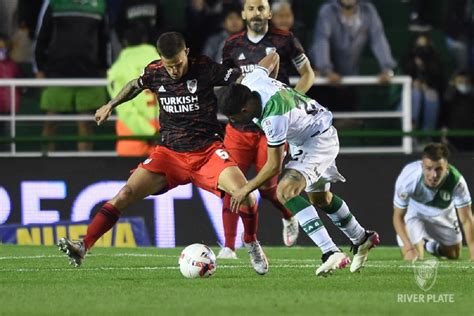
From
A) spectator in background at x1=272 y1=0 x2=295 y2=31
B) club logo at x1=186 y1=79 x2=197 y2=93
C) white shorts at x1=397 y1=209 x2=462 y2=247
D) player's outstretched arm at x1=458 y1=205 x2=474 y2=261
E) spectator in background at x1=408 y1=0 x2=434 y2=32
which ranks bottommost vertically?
white shorts at x1=397 y1=209 x2=462 y2=247

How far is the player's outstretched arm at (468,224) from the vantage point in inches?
582

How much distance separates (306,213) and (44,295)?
2322 millimetres

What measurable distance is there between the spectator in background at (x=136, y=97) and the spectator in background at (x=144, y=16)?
20.6 inches

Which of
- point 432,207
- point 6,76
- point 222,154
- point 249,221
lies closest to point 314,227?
point 249,221

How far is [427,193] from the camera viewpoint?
15789 millimetres

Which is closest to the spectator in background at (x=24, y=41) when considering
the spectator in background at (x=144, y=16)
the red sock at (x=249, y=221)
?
the spectator in background at (x=144, y=16)

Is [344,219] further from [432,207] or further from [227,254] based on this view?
[432,207]

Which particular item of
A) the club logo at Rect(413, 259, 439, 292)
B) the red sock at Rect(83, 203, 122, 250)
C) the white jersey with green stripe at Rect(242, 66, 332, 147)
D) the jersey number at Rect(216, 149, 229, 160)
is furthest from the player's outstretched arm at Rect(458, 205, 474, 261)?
the red sock at Rect(83, 203, 122, 250)

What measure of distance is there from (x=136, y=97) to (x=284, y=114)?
6.84 metres

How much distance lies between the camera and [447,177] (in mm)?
15297

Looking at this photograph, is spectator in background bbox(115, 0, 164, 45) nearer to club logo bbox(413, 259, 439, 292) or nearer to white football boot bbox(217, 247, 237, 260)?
white football boot bbox(217, 247, 237, 260)

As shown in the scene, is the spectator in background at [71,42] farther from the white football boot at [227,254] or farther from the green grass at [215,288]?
the white football boot at [227,254]

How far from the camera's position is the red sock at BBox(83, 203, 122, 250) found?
11.9 m

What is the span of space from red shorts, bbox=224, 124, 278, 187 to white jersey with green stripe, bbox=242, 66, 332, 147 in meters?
2.21
